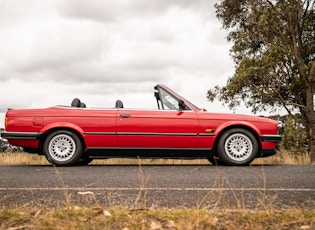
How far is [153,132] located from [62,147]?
71.2 inches

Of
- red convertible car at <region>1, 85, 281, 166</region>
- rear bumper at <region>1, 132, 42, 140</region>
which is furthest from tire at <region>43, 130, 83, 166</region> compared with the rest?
rear bumper at <region>1, 132, 42, 140</region>

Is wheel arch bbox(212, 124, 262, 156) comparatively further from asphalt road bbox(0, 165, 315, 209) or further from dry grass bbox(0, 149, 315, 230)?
dry grass bbox(0, 149, 315, 230)

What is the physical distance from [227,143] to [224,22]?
12.9 meters

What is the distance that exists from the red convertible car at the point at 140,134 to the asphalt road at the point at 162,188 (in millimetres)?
729

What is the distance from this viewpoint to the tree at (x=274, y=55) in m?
17.4

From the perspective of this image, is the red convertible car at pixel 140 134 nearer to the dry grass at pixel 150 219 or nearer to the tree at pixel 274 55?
the dry grass at pixel 150 219

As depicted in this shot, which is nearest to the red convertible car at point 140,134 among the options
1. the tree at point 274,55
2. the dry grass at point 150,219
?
the dry grass at point 150,219

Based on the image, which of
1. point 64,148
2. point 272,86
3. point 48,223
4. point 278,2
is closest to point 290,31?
point 278,2

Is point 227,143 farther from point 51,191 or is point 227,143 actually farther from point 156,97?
point 51,191

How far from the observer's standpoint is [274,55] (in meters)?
17.0

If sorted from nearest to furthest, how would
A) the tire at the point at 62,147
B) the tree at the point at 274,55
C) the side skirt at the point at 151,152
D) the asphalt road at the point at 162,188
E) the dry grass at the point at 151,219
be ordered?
the dry grass at the point at 151,219 → the asphalt road at the point at 162,188 → the tire at the point at 62,147 → the side skirt at the point at 151,152 → the tree at the point at 274,55

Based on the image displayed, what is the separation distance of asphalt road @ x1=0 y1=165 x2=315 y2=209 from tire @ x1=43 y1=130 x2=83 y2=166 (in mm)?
661

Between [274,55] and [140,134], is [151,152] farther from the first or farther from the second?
[274,55]

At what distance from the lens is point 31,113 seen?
817 centimetres
